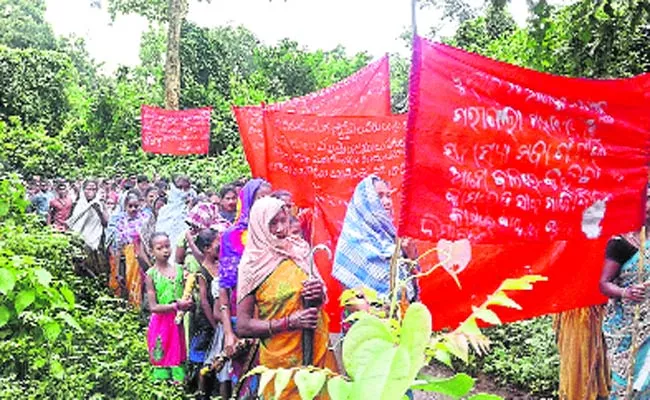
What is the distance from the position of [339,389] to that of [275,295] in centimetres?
235

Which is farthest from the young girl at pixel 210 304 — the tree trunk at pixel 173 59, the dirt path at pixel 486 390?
the tree trunk at pixel 173 59

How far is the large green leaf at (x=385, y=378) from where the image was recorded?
3.50 feet

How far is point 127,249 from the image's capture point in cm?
862

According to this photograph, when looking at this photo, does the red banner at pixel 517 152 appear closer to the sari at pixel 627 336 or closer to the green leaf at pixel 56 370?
the sari at pixel 627 336

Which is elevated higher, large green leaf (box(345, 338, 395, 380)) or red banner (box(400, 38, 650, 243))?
red banner (box(400, 38, 650, 243))

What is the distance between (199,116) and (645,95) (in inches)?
353

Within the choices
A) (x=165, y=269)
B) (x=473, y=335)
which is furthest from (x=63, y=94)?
(x=473, y=335)

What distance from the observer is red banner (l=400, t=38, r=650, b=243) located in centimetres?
263

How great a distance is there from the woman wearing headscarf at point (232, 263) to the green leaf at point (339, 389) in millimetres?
3052

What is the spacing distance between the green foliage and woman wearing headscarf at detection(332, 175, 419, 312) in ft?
54.8

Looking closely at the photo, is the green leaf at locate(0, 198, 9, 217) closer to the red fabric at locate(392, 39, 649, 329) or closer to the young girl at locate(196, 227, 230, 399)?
the young girl at locate(196, 227, 230, 399)

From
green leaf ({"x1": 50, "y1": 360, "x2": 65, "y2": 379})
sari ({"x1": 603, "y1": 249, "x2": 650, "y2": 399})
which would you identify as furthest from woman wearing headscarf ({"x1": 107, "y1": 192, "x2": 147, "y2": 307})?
sari ({"x1": 603, "y1": 249, "x2": 650, "y2": 399})

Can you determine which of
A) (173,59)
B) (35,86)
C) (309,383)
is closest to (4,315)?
(309,383)

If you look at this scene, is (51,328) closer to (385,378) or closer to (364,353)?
(364,353)
